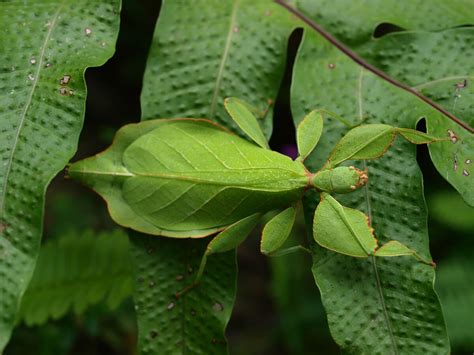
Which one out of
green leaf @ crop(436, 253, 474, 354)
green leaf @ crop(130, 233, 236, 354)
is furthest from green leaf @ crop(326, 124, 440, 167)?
green leaf @ crop(436, 253, 474, 354)

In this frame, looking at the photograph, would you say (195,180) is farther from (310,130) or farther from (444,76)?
(444,76)

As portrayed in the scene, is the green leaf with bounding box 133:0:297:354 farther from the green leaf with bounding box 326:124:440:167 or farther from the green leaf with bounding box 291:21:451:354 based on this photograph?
the green leaf with bounding box 326:124:440:167

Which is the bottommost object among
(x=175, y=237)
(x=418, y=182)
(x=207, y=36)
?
(x=175, y=237)

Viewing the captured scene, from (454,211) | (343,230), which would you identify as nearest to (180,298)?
(343,230)

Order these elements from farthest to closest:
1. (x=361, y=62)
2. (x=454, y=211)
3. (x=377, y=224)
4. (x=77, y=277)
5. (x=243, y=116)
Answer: (x=454, y=211) < (x=77, y=277) < (x=361, y=62) < (x=243, y=116) < (x=377, y=224)

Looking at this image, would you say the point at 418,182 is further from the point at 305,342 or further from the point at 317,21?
the point at 305,342

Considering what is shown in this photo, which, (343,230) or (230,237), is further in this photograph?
(230,237)

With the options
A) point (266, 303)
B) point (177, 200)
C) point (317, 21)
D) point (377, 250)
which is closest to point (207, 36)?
point (317, 21)
